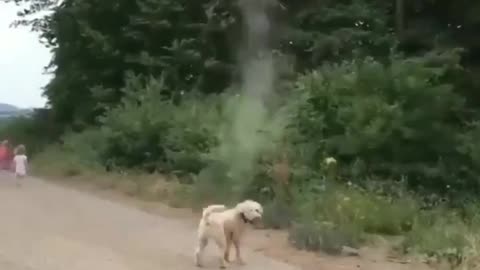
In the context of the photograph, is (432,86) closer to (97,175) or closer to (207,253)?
(97,175)

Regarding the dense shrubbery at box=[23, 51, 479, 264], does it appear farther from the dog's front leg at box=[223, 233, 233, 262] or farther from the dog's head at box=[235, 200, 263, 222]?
the dog's head at box=[235, 200, 263, 222]

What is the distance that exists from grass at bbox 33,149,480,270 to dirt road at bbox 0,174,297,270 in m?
0.96

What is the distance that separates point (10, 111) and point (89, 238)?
23.6 meters

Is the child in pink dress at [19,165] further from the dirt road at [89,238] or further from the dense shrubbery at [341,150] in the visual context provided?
the dirt road at [89,238]

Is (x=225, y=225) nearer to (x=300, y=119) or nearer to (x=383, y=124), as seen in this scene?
(x=383, y=124)

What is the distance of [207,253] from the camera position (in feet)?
36.5

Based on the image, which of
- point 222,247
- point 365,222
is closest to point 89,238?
point 222,247

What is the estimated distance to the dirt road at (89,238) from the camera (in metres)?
10.7

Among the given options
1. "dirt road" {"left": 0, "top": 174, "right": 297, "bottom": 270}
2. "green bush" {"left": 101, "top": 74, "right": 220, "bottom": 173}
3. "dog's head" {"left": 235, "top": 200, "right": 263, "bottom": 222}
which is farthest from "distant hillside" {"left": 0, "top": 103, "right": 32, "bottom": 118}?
"dog's head" {"left": 235, "top": 200, "right": 263, "bottom": 222}

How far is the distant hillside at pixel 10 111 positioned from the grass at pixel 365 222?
1833 cm

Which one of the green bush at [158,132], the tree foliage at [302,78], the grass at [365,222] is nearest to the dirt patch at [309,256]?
the grass at [365,222]

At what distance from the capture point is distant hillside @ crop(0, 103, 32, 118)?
3403cm

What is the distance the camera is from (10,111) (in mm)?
35000

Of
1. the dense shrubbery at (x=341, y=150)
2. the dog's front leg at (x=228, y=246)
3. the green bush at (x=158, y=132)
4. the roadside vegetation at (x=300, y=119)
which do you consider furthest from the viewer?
the green bush at (x=158, y=132)
